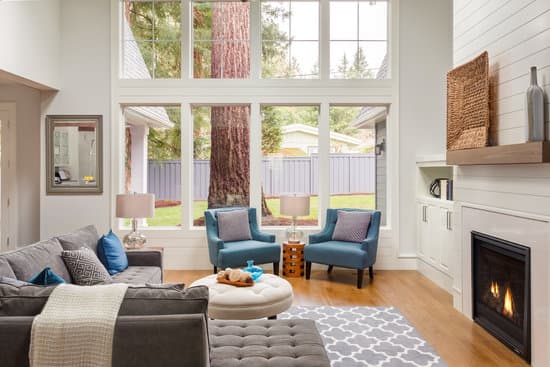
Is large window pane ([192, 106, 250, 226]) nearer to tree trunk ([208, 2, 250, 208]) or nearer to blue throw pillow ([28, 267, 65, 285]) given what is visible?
tree trunk ([208, 2, 250, 208])

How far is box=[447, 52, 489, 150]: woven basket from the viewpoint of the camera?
361 cm

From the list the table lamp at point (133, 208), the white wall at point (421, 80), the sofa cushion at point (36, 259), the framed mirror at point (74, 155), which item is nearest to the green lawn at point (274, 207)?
the white wall at point (421, 80)

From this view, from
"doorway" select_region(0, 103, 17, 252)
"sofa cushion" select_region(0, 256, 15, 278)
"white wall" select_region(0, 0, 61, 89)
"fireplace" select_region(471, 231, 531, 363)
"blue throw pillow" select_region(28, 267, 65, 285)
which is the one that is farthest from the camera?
"doorway" select_region(0, 103, 17, 252)

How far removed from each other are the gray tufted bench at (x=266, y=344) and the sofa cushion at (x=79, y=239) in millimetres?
1553

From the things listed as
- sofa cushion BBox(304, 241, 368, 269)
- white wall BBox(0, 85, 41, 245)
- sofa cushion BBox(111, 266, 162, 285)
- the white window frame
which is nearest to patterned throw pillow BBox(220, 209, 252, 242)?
the white window frame

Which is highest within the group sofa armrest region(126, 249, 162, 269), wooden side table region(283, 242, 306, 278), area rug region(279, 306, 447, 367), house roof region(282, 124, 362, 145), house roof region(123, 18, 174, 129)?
house roof region(123, 18, 174, 129)

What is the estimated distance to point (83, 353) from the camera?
180cm

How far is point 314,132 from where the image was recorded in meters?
6.12

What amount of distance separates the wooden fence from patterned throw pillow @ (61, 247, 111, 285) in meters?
2.92

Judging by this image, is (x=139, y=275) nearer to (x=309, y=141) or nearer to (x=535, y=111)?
(x=309, y=141)

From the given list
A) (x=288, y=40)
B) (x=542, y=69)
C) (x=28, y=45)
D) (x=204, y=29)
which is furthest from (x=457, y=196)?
(x=28, y=45)

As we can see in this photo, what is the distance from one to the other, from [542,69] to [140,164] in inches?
197

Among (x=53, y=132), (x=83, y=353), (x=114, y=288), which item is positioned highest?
(x=53, y=132)

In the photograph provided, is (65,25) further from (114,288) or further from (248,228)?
(114,288)
